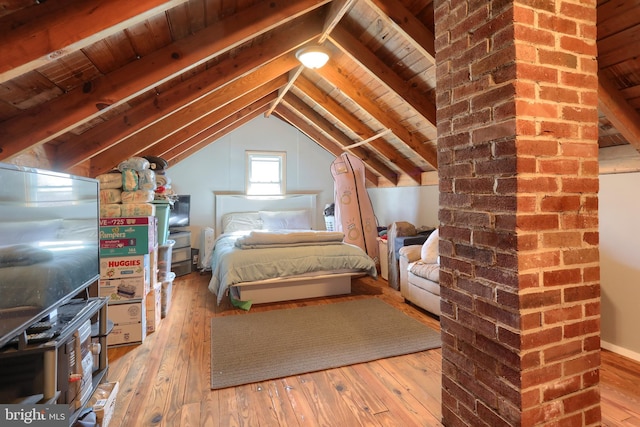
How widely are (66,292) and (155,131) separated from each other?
1.83 meters

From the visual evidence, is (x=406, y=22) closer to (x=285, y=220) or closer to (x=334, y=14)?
(x=334, y=14)

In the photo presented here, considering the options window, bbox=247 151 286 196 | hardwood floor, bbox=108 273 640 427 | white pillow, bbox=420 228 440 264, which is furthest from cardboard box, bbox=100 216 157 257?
window, bbox=247 151 286 196

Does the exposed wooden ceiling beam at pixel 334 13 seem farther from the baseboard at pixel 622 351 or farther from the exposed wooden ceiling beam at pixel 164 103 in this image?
the baseboard at pixel 622 351

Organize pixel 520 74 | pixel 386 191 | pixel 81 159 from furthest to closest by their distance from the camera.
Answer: pixel 386 191
pixel 81 159
pixel 520 74

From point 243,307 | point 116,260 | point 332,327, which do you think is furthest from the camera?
point 243,307

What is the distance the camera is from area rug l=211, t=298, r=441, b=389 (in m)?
2.09

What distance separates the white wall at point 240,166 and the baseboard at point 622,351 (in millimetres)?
4124

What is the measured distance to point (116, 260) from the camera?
235cm

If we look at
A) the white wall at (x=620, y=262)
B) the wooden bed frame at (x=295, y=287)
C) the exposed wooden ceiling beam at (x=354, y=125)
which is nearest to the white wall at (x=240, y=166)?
the exposed wooden ceiling beam at (x=354, y=125)

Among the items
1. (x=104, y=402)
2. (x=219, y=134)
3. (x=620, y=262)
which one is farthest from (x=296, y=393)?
(x=219, y=134)

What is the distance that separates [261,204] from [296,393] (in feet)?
12.7

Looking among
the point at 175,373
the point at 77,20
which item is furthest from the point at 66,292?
the point at 77,20

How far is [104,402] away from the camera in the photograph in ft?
4.94

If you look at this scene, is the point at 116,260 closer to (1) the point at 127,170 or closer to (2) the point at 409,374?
(1) the point at 127,170
